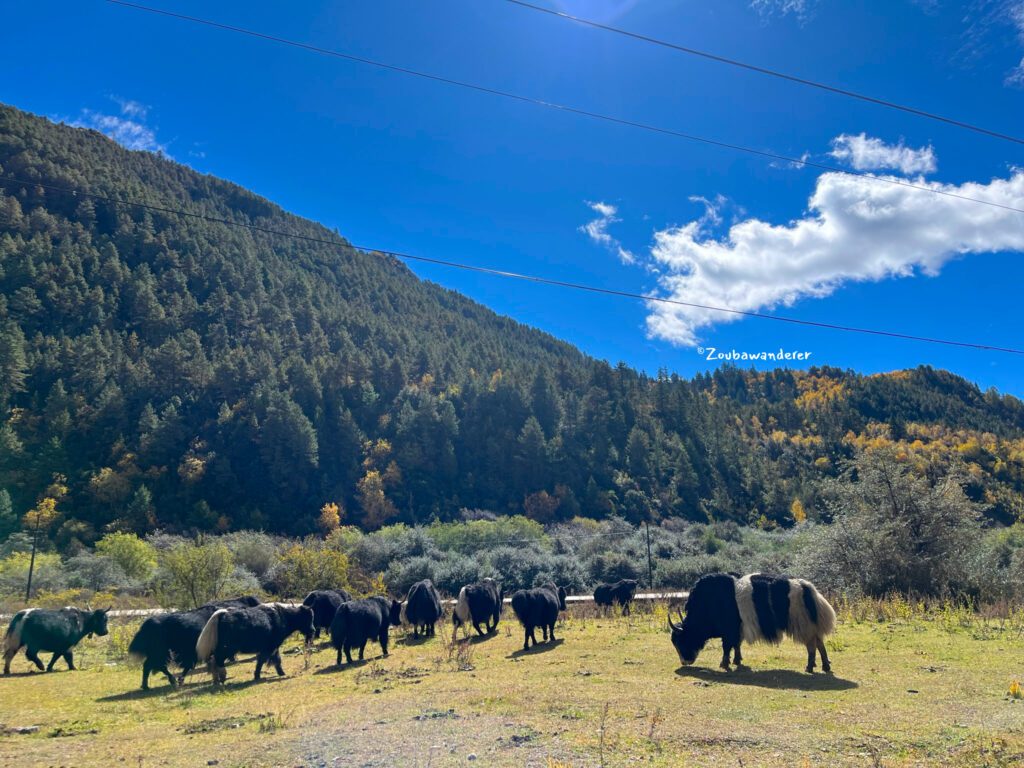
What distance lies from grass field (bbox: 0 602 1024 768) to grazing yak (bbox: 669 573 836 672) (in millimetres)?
565

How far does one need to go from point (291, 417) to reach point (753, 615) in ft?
285

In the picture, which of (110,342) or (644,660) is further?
(110,342)

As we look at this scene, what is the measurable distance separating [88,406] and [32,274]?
103 feet

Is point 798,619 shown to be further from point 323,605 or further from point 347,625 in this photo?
point 323,605

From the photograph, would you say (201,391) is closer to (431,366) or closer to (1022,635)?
(431,366)

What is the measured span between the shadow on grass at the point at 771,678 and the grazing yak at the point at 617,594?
52.5 feet

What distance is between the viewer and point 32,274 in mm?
97625

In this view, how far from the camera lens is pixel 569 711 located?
8672 millimetres

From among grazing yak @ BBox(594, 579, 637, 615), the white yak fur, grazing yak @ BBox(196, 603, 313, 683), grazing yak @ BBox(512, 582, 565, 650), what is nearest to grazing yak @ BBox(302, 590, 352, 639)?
grazing yak @ BBox(196, 603, 313, 683)

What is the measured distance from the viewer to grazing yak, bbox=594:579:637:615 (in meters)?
27.9

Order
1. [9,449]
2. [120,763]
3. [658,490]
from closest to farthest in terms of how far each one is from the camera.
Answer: [120,763] → [9,449] → [658,490]

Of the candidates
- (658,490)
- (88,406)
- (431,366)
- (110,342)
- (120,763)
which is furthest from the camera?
(431,366)

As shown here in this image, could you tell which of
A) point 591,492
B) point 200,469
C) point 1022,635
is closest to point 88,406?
point 200,469

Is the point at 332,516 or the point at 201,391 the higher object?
the point at 201,391
